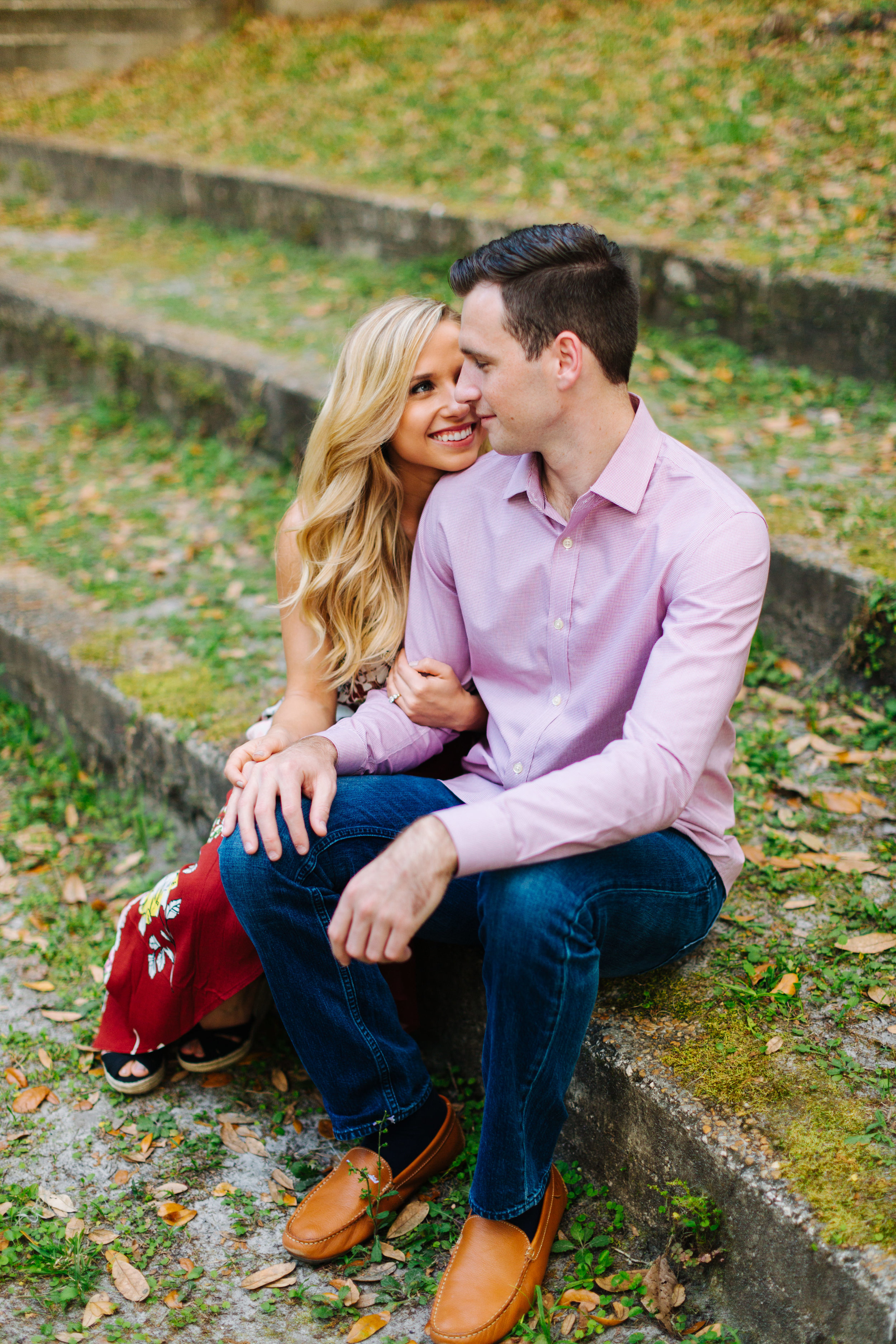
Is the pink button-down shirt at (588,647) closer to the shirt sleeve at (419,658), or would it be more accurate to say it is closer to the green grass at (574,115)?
the shirt sleeve at (419,658)

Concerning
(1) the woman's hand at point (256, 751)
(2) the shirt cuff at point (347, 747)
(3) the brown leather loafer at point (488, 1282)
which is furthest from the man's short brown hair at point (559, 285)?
(3) the brown leather loafer at point (488, 1282)

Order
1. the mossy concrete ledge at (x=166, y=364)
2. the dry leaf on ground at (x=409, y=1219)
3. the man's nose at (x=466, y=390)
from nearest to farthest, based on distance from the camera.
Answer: the dry leaf on ground at (x=409, y=1219)
the man's nose at (x=466, y=390)
the mossy concrete ledge at (x=166, y=364)

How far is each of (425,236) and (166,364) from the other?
5.85 ft

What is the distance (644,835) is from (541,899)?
0.33m

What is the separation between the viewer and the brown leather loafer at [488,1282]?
2.04 m

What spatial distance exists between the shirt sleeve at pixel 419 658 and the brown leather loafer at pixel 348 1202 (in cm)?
87

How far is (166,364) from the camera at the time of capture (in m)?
5.96

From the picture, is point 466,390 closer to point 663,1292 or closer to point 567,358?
point 567,358

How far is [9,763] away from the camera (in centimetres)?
430

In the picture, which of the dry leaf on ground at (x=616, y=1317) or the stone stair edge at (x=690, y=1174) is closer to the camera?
→ the stone stair edge at (x=690, y=1174)

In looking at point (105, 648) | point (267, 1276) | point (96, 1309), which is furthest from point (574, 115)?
point (96, 1309)

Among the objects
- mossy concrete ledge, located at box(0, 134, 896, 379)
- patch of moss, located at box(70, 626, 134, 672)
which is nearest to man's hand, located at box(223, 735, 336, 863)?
patch of moss, located at box(70, 626, 134, 672)

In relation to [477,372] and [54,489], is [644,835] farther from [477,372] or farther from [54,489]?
[54,489]

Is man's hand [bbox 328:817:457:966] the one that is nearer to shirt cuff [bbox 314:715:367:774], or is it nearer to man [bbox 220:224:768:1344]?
man [bbox 220:224:768:1344]
